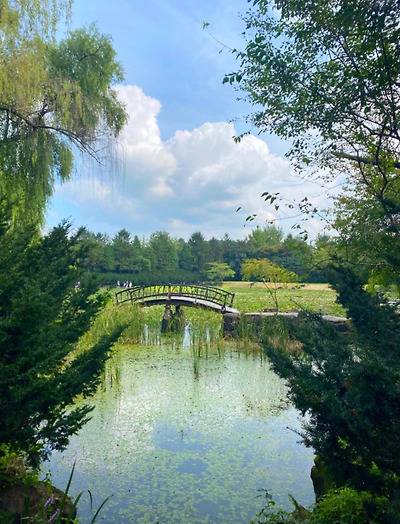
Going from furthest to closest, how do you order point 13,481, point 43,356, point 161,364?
point 161,364 → point 13,481 → point 43,356

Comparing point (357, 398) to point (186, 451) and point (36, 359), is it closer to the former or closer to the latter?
point (36, 359)

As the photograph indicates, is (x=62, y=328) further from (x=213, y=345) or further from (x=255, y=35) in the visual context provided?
(x=213, y=345)

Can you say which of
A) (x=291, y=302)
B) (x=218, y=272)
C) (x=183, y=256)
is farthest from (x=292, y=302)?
(x=183, y=256)

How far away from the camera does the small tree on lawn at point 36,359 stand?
241 centimetres

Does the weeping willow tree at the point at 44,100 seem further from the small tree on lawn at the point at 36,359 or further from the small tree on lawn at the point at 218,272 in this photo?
the small tree on lawn at the point at 218,272

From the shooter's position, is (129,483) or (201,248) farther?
(201,248)

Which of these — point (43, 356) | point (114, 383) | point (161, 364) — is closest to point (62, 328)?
point (43, 356)

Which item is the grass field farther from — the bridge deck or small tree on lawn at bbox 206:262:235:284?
small tree on lawn at bbox 206:262:235:284

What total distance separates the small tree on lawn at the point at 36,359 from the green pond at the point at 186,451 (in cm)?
101

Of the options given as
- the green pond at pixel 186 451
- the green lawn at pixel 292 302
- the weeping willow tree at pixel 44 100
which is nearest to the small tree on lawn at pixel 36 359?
the green pond at pixel 186 451

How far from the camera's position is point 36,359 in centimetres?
256

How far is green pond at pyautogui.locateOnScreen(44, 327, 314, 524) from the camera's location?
349cm

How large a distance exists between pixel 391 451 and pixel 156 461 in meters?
2.73

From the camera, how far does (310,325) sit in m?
3.04
